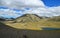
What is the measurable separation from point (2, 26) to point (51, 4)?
4.72 ft

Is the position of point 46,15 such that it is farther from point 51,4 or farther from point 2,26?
point 2,26

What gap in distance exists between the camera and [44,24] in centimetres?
498

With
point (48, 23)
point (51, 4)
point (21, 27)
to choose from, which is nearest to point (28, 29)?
point (21, 27)

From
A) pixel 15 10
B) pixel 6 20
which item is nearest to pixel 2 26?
pixel 6 20

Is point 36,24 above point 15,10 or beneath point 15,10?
beneath

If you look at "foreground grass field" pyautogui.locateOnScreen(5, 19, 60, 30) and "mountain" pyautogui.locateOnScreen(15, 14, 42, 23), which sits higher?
"mountain" pyautogui.locateOnScreen(15, 14, 42, 23)

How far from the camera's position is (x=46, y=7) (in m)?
5.07

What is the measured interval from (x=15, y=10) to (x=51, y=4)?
971 mm

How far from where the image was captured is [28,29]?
16.3 ft

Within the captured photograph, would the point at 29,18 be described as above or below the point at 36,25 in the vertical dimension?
above

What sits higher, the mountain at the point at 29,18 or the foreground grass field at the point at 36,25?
the mountain at the point at 29,18

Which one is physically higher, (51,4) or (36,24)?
(51,4)

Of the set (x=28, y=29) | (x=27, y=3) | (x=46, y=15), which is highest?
(x=27, y=3)

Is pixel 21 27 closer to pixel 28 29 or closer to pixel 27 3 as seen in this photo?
pixel 28 29
